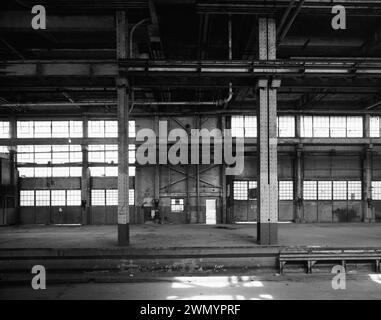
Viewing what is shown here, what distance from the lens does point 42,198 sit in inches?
892

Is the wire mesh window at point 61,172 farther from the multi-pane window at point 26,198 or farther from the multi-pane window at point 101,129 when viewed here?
the multi-pane window at point 101,129

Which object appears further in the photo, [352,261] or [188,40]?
[188,40]

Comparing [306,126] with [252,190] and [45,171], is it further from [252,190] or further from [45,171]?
[45,171]

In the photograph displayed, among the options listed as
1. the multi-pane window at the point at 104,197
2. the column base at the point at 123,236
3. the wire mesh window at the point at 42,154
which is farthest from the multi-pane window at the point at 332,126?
the wire mesh window at the point at 42,154

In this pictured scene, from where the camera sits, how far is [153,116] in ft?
73.4

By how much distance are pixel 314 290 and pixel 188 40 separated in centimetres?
1071

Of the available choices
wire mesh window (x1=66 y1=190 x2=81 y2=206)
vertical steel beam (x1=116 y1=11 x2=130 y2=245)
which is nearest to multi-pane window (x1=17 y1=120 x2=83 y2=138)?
wire mesh window (x1=66 y1=190 x2=81 y2=206)

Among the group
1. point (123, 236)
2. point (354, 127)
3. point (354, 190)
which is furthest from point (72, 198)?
point (354, 127)

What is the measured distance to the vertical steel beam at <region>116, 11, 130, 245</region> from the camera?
12094 millimetres

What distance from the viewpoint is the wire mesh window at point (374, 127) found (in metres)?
23.1

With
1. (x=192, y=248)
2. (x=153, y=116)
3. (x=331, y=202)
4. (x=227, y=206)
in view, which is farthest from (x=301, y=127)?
(x=192, y=248)

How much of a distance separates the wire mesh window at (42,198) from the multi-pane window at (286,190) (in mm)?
14931
